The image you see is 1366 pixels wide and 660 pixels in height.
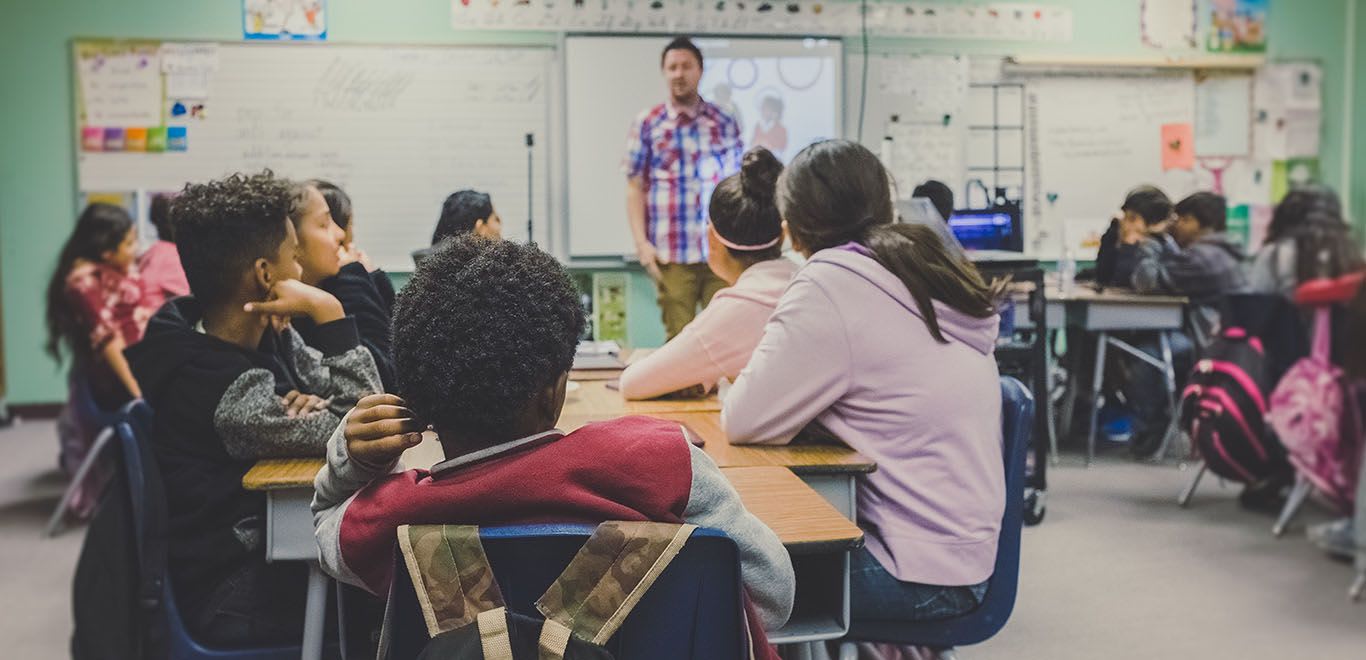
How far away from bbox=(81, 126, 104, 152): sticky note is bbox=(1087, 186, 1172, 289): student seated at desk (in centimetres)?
440

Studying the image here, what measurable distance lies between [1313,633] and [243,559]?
2.09 metres

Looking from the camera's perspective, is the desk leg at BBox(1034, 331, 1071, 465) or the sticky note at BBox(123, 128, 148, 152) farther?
the sticky note at BBox(123, 128, 148, 152)

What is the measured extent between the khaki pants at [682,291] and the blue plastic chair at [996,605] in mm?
2978

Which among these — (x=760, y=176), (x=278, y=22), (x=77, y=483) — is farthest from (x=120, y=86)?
(x=760, y=176)

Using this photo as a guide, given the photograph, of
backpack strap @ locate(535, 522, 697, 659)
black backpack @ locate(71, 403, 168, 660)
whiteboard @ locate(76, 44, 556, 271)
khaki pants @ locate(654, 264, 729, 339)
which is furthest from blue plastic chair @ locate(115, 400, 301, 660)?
whiteboard @ locate(76, 44, 556, 271)

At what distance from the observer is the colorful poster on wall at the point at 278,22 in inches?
220

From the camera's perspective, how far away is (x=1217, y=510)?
3.93m

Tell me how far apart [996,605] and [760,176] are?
93cm

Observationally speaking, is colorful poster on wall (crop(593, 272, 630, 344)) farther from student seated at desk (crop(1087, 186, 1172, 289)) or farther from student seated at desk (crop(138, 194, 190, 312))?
student seated at desk (crop(138, 194, 190, 312))

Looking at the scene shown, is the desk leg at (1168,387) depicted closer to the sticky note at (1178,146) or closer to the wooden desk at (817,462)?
the sticky note at (1178,146)

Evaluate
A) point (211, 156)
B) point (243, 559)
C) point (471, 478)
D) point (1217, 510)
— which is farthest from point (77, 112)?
point (471, 478)

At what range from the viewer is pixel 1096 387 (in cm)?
495

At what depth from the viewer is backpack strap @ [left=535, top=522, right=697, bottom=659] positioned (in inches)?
36.0

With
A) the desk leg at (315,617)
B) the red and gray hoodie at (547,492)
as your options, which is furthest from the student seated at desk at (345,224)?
the red and gray hoodie at (547,492)
